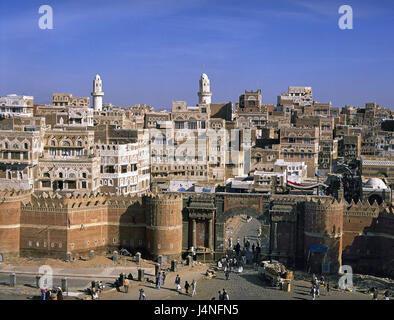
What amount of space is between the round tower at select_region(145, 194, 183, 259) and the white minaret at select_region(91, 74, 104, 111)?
73813 millimetres

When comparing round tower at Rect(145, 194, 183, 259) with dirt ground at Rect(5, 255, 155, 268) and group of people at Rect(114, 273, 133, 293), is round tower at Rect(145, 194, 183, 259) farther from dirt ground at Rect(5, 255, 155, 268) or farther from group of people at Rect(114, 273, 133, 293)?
group of people at Rect(114, 273, 133, 293)

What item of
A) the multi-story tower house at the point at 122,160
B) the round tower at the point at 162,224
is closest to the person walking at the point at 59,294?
the round tower at the point at 162,224

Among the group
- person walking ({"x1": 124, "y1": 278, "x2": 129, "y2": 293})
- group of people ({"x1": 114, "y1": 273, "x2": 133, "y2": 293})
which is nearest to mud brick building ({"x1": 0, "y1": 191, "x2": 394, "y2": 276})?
group of people ({"x1": 114, "y1": 273, "x2": 133, "y2": 293})

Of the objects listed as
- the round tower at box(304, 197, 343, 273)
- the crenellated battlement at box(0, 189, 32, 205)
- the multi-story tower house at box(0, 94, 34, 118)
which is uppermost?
the multi-story tower house at box(0, 94, 34, 118)

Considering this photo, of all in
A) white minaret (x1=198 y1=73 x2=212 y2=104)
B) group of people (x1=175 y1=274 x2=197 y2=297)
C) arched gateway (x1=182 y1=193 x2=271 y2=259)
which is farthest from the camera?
white minaret (x1=198 y1=73 x2=212 y2=104)

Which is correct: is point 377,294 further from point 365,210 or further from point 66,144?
point 66,144

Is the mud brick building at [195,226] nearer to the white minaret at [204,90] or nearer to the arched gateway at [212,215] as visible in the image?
the arched gateway at [212,215]

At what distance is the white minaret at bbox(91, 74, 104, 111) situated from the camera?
125 metres

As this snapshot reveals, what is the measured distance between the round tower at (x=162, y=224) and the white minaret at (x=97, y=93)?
242ft

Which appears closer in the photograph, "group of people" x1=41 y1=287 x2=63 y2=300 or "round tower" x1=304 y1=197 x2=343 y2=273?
"group of people" x1=41 y1=287 x2=63 y2=300

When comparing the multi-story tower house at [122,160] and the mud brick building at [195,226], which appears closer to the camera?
the mud brick building at [195,226]

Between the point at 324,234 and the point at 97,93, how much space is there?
83420 mm

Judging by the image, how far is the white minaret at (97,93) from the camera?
409 ft

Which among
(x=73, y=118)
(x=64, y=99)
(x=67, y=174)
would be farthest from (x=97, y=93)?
(x=67, y=174)
